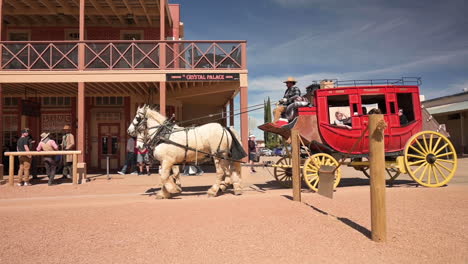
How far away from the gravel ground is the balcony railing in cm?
587

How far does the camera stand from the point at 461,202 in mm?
5219

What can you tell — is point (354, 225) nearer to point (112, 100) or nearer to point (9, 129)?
point (112, 100)

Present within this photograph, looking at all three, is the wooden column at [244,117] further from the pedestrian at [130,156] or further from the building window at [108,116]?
the building window at [108,116]

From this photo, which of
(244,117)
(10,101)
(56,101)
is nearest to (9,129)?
(10,101)

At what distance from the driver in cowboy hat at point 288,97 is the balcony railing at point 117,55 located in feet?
10.8

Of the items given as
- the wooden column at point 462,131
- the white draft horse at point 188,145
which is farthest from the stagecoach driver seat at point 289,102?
the wooden column at point 462,131

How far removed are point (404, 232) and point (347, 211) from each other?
1.22 meters

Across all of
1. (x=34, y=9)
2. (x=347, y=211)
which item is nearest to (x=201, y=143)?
(x=347, y=211)

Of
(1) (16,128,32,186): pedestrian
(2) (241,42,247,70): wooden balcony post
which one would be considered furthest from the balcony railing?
(1) (16,128,32,186): pedestrian

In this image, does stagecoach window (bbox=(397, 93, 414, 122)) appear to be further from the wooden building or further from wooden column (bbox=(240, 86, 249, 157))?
wooden column (bbox=(240, 86, 249, 157))

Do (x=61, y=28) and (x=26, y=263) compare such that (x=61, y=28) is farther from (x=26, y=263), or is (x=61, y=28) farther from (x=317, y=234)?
(x=317, y=234)

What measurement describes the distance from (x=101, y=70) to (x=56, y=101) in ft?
18.5

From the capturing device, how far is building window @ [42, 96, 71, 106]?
563 inches

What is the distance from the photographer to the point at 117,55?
426 inches
